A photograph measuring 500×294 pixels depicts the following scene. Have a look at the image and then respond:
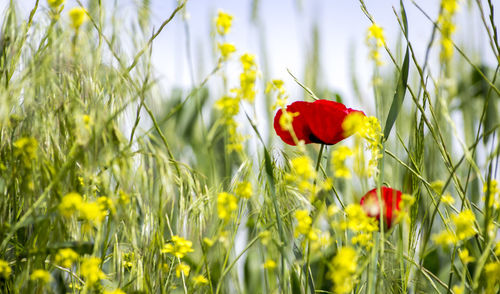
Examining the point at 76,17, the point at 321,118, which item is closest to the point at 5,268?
the point at 76,17

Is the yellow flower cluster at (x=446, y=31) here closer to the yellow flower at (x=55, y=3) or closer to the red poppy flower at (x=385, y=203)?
the red poppy flower at (x=385, y=203)

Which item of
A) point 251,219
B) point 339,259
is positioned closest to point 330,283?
point 251,219

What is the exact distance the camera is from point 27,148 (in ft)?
1.39

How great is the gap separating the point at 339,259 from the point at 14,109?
1.12 feet

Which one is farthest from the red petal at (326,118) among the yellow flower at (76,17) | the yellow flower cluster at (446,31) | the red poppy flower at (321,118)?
the yellow flower at (76,17)

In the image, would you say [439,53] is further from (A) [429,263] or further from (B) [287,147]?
(A) [429,263]

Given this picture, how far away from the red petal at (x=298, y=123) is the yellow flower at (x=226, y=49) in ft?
0.39

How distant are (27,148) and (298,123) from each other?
0.28 metres

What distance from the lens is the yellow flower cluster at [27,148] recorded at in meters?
0.42

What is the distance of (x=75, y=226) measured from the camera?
48 cm

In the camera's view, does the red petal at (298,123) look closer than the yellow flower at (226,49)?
No

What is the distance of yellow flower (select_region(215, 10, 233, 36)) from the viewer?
463mm

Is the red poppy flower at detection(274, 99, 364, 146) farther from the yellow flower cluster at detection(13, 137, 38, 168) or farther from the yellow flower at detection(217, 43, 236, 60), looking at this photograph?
the yellow flower cluster at detection(13, 137, 38, 168)

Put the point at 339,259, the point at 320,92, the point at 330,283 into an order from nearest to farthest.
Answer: the point at 339,259 < the point at 330,283 < the point at 320,92
